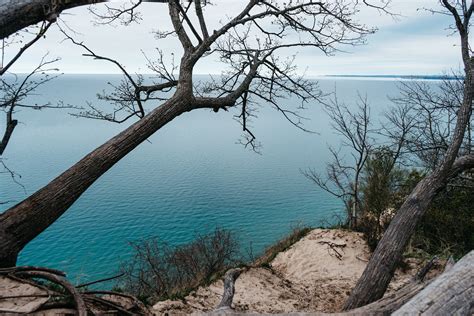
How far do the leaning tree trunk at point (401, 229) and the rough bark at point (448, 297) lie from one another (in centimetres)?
273

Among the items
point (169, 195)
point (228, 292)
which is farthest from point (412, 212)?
point (169, 195)

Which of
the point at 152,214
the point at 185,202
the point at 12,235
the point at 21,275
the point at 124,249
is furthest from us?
the point at 185,202

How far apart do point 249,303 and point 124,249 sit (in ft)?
47.9

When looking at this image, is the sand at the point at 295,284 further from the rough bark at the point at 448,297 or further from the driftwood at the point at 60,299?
the rough bark at the point at 448,297

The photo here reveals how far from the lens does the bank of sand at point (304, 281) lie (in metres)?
6.90

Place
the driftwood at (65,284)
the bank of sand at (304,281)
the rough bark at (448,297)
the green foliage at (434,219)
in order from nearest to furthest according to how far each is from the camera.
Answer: the rough bark at (448,297) < the driftwood at (65,284) < the bank of sand at (304,281) < the green foliage at (434,219)

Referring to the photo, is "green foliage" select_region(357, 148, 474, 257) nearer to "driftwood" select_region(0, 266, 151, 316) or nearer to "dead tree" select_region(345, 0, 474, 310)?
"dead tree" select_region(345, 0, 474, 310)

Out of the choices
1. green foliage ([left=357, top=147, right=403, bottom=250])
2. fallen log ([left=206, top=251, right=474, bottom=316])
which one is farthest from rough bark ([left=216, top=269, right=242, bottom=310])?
green foliage ([left=357, top=147, right=403, bottom=250])

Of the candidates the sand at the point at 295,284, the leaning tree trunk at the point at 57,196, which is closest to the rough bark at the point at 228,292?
the sand at the point at 295,284

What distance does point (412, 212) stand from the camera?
5.57 m

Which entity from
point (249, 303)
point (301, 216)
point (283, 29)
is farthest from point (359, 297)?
point (301, 216)

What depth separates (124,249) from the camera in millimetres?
19969

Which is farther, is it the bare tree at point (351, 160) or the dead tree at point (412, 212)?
the bare tree at point (351, 160)

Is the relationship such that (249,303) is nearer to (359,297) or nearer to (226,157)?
(359,297)
